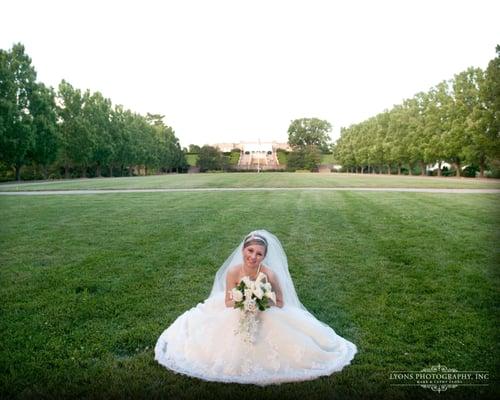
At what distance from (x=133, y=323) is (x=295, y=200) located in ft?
42.8

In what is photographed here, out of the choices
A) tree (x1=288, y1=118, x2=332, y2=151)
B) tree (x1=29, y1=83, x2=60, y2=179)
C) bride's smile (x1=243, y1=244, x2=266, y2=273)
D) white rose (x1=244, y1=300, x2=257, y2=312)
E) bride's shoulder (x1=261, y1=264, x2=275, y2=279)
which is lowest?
white rose (x1=244, y1=300, x2=257, y2=312)

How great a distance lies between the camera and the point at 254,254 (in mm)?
4340

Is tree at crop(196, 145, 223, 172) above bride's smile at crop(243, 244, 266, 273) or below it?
above

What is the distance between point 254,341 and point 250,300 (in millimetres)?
445

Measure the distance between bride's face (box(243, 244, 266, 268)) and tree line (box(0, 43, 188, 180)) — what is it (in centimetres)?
3191

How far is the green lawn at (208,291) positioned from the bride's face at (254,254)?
114 cm

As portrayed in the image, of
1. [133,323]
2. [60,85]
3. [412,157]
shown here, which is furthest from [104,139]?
[133,323]

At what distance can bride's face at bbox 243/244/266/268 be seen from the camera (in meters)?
4.35

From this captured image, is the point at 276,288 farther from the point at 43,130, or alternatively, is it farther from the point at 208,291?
the point at 43,130

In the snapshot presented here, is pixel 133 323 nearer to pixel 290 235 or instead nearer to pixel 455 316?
pixel 455 316

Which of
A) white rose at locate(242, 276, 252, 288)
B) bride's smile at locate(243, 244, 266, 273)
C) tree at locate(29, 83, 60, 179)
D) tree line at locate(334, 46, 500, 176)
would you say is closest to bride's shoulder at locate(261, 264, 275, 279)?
bride's smile at locate(243, 244, 266, 273)

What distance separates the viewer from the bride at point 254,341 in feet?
13.1

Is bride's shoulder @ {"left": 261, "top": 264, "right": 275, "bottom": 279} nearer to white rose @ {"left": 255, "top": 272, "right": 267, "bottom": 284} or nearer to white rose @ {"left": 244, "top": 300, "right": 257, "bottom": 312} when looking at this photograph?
white rose @ {"left": 255, "top": 272, "right": 267, "bottom": 284}

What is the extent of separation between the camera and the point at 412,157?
4994 cm
